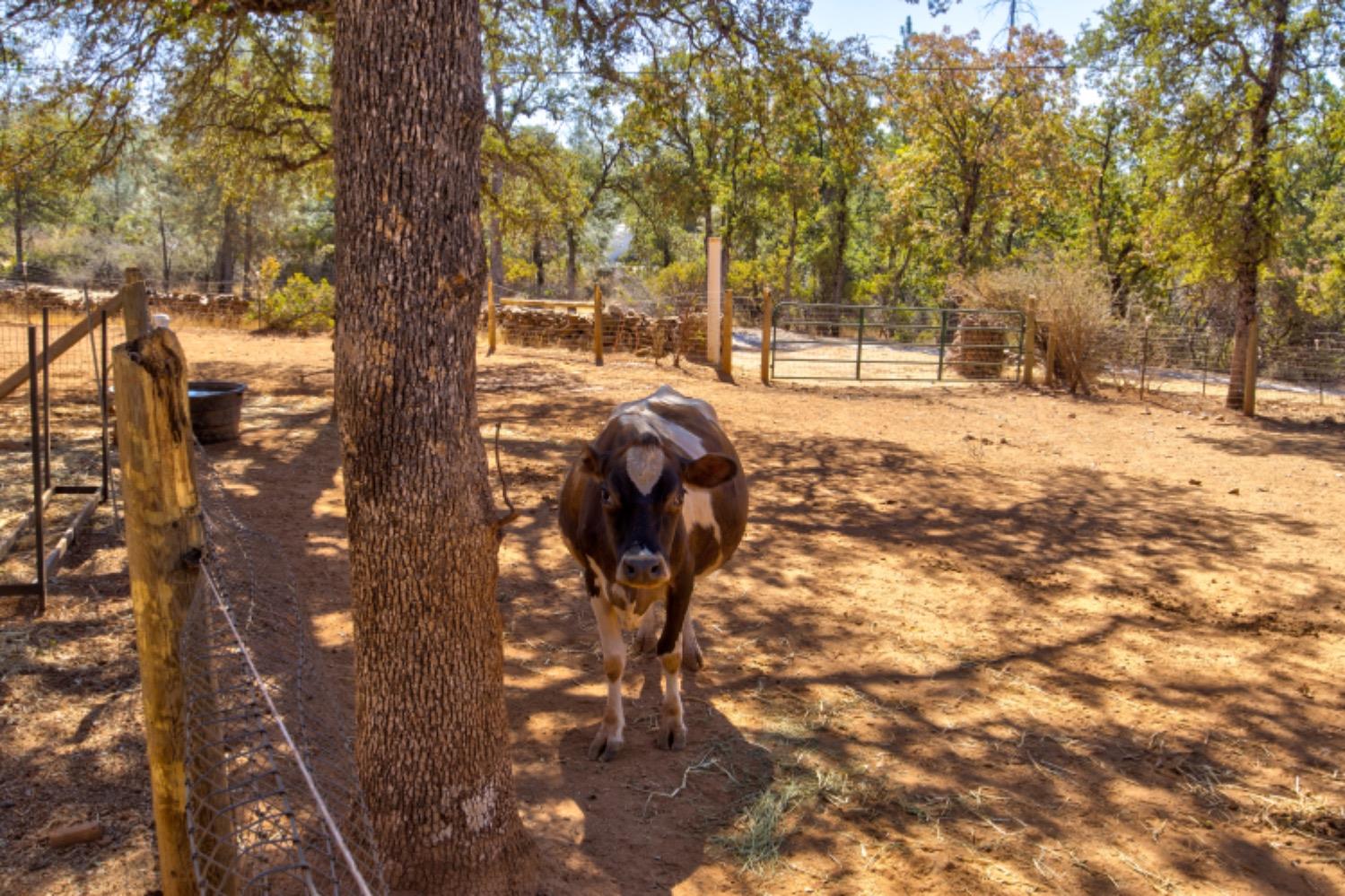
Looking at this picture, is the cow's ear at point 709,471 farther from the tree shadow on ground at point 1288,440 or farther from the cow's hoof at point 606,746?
the tree shadow on ground at point 1288,440

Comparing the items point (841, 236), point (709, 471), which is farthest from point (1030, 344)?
point (841, 236)

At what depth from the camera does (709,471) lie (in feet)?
13.8

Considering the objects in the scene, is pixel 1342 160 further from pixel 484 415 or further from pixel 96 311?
pixel 96 311

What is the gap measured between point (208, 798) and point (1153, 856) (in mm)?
3154

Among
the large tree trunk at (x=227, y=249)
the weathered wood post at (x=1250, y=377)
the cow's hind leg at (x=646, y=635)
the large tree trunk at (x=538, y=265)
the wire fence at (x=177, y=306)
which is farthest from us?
the large tree trunk at (x=538, y=265)

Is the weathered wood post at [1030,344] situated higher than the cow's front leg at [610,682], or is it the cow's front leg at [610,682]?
the weathered wood post at [1030,344]

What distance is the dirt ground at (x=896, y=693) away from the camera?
3.48 m

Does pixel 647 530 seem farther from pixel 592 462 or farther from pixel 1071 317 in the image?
pixel 1071 317

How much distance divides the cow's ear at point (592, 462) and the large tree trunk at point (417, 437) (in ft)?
3.84

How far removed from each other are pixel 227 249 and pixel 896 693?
109 ft

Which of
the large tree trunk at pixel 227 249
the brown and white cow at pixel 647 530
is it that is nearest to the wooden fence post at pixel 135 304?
the brown and white cow at pixel 647 530

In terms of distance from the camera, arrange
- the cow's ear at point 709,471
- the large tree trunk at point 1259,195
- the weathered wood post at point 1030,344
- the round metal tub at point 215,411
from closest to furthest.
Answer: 1. the cow's ear at point 709,471
2. the round metal tub at point 215,411
3. the large tree trunk at point 1259,195
4. the weathered wood post at point 1030,344

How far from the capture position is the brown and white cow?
3.84 m

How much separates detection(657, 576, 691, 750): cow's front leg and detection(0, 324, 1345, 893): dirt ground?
91mm
